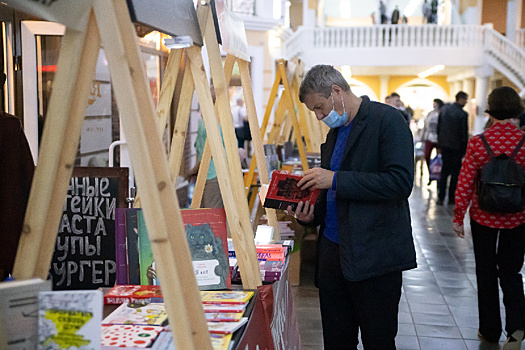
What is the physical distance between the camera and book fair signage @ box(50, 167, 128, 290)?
105 inches

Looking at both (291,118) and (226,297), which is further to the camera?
(291,118)

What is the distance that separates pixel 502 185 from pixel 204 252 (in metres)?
1.93

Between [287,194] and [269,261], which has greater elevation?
[287,194]

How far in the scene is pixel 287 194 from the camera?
2.34m

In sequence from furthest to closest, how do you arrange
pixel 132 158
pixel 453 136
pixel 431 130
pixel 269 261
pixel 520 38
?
pixel 520 38
pixel 431 130
pixel 453 136
pixel 269 261
pixel 132 158

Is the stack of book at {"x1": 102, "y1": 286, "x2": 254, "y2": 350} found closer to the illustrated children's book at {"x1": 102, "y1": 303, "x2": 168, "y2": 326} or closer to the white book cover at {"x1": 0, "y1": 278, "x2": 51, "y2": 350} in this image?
the illustrated children's book at {"x1": 102, "y1": 303, "x2": 168, "y2": 326}

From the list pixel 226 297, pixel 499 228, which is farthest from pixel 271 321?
pixel 499 228

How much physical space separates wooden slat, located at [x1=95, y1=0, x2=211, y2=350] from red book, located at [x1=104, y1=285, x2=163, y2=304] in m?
0.62

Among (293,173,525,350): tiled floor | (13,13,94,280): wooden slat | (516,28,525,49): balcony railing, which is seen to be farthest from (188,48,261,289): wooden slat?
(516,28,525,49): balcony railing

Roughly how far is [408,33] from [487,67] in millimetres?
2468

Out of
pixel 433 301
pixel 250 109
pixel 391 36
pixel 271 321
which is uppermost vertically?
pixel 391 36

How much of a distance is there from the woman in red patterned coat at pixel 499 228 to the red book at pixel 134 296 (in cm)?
210

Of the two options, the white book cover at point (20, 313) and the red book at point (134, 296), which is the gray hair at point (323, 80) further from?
the white book cover at point (20, 313)

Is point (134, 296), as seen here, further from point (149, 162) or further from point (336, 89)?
point (336, 89)
